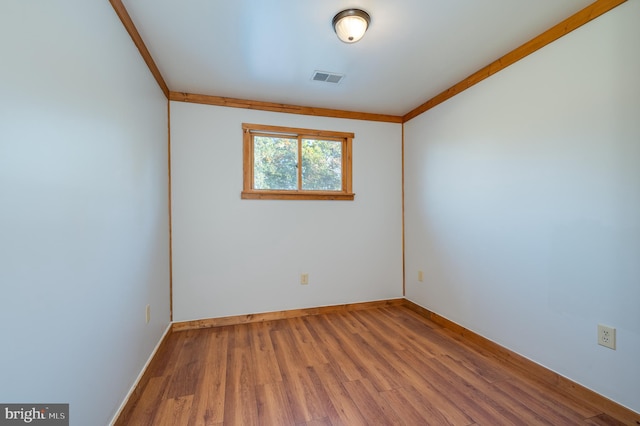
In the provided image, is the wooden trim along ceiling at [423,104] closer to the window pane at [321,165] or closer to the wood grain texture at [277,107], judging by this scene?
the wood grain texture at [277,107]

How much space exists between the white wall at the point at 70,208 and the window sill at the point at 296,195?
1.12 metres

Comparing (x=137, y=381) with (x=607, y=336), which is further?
(x=137, y=381)

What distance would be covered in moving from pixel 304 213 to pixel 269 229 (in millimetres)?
430

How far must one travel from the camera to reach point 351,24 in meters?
1.58

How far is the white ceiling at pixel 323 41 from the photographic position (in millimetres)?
1531

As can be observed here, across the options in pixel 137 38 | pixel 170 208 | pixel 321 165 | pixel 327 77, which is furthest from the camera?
pixel 321 165

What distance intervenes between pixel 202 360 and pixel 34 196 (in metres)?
1.69

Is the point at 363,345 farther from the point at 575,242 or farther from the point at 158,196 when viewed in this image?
the point at 158,196

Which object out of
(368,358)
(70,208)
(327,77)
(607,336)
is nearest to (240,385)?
(368,358)

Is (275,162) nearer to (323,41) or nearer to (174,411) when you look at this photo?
(323,41)

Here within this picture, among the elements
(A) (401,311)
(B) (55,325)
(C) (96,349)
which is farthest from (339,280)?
(B) (55,325)

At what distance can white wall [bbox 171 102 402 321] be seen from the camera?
261 cm

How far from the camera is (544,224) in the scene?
1.77 m

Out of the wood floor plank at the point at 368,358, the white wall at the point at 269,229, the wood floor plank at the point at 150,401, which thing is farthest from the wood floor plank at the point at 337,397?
the white wall at the point at 269,229
